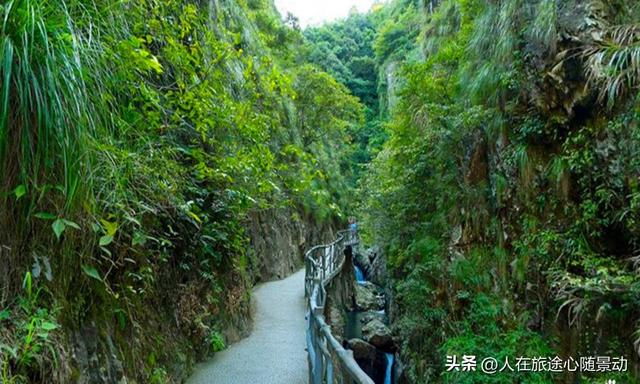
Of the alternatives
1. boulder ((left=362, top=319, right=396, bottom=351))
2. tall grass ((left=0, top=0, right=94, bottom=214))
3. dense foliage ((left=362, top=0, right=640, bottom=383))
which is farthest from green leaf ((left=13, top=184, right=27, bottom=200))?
boulder ((left=362, top=319, right=396, bottom=351))

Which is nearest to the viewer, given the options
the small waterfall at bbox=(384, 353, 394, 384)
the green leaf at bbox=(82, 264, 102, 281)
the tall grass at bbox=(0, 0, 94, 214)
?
the tall grass at bbox=(0, 0, 94, 214)

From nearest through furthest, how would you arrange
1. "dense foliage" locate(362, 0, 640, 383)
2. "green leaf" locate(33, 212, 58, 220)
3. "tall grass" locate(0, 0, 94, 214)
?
1. "tall grass" locate(0, 0, 94, 214)
2. "green leaf" locate(33, 212, 58, 220)
3. "dense foliage" locate(362, 0, 640, 383)

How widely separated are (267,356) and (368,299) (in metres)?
11.0

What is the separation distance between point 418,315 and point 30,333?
7152mm

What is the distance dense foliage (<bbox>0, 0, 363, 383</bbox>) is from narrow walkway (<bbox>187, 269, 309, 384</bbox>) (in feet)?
1.15

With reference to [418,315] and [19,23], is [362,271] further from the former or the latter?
[19,23]

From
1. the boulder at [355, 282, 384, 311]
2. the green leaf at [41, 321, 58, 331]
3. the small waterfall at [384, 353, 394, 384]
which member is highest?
the green leaf at [41, 321, 58, 331]

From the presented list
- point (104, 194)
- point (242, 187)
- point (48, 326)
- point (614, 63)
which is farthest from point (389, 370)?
point (48, 326)

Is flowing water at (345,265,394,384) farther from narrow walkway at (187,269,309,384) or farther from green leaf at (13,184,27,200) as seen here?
green leaf at (13,184,27,200)

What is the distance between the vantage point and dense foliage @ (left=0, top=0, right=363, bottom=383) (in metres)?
2.20

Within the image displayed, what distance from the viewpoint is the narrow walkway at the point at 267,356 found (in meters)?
4.63

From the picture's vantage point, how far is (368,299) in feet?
52.1

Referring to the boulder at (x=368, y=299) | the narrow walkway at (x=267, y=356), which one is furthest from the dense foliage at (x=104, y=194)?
the boulder at (x=368, y=299)

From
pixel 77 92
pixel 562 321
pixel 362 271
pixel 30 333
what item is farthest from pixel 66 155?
pixel 362 271
